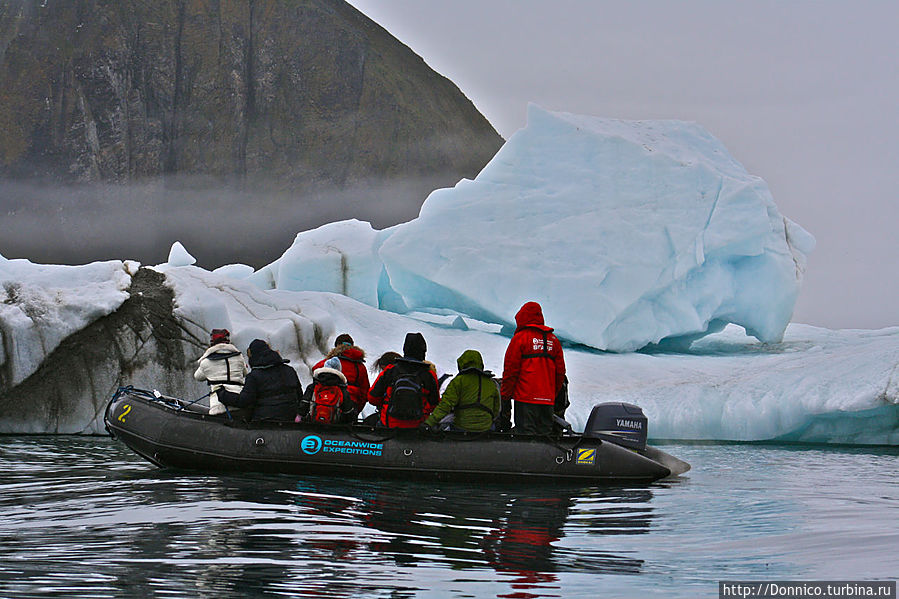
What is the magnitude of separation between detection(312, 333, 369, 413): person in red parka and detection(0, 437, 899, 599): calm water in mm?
994

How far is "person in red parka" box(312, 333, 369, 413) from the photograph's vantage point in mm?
9039

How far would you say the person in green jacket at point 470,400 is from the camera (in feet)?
27.1

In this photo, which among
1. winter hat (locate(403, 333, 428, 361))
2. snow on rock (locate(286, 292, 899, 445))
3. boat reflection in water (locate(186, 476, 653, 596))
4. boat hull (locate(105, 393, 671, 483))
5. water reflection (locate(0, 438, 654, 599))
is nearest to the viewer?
water reflection (locate(0, 438, 654, 599))

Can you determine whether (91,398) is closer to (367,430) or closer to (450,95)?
(367,430)

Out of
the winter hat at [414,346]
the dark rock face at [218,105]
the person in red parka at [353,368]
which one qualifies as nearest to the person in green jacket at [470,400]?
the winter hat at [414,346]

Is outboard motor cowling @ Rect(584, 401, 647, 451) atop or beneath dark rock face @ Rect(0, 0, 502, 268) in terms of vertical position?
beneath

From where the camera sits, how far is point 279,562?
5.02m

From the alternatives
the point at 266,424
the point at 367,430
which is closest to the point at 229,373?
the point at 266,424

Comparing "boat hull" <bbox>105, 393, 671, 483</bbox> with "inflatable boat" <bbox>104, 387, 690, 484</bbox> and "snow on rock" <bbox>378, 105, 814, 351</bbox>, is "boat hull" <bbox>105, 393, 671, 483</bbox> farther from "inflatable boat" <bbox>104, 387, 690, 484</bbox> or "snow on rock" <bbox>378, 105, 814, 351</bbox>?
"snow on rock" <bbox>378, 105, 814, 351</bbox>

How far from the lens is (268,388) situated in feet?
28.5

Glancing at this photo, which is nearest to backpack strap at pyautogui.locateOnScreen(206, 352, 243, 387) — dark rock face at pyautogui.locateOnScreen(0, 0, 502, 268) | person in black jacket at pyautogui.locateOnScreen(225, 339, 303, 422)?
person in black jacket at pyautogui.locateOnScreen(225, 339, 303, 422)

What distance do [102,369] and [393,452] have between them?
6005 mm

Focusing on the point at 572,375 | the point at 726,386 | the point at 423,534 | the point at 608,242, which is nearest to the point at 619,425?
the point at 423,534

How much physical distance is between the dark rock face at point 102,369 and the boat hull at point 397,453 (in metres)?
4.60
